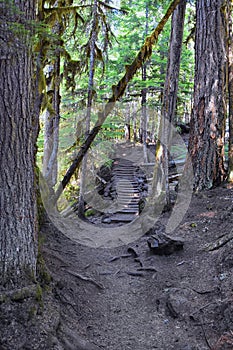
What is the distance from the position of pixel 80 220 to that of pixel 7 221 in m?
8.56

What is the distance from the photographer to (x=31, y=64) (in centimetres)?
364

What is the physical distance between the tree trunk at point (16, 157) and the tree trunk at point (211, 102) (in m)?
5.53

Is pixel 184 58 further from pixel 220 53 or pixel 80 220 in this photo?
pixel 80 220

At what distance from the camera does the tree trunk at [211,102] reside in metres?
7.90

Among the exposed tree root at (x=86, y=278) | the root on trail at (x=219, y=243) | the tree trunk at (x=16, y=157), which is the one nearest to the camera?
the tree trunk at (x=16, y=157)

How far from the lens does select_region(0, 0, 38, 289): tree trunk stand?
338cm

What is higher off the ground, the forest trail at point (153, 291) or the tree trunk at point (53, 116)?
the tree trunk at point (53, 116)

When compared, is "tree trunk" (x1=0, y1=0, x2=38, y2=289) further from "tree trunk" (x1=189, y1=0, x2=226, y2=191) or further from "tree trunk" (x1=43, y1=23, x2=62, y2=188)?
"tree trunk" (x1=189, y1=0, x2=226, y2=191)

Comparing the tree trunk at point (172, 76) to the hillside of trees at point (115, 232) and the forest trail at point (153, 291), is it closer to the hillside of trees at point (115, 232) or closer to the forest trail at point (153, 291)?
the hillside of trees at point (115, 232)

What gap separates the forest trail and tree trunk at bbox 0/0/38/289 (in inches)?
37.9

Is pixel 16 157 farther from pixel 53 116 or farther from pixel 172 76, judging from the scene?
pixel 172 76

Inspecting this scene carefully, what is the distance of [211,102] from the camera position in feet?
26.3

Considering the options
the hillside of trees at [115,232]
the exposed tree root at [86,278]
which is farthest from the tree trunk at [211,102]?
the exposed tree root at [86,278]

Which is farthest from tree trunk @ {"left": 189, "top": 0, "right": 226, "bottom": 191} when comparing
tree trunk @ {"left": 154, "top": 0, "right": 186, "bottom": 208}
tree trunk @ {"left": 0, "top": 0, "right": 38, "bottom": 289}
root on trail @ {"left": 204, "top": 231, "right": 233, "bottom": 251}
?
tree trunk @ {"left": 0, "top": 0, "right": 38, "bottom": 289}
